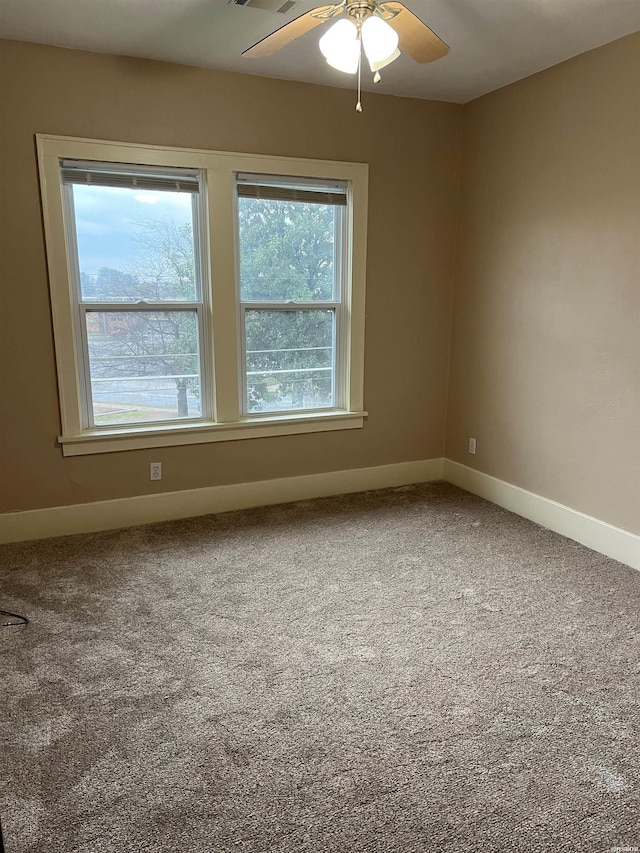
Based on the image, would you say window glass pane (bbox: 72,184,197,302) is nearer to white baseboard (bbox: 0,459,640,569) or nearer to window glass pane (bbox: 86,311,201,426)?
window glass pane (bbox: 86,311,201,426)

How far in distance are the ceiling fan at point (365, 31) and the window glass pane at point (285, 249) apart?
1420 mm

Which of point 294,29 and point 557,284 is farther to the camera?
point 557,284

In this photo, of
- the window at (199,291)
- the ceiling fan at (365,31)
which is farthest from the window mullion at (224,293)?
the ceiling fan at (365,31)

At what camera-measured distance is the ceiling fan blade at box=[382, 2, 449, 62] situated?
2.02 metres

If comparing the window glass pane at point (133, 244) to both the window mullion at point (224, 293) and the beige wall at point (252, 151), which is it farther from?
the beige wall at point (252, 151)

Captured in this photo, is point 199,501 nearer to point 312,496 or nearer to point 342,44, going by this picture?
point 312,496

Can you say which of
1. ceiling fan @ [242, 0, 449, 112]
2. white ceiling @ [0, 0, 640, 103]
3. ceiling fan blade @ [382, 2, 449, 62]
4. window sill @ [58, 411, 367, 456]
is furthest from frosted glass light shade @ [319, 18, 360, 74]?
window sill @ [58, 411, 367, 456]

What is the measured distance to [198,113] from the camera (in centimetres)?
334

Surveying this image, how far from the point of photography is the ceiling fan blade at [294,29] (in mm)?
2047

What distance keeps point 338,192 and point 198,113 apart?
95 cm

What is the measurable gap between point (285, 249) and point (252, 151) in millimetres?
586

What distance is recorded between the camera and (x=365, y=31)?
6.48 ft

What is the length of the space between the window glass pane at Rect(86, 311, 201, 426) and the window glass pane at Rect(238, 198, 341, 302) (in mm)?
483

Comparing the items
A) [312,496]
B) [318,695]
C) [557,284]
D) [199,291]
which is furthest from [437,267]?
[318,695]
